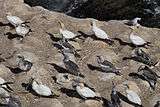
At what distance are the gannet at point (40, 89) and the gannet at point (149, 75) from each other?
1.81m

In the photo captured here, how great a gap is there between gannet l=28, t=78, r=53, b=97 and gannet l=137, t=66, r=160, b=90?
5.94 feet

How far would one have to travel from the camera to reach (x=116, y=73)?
11617 mm

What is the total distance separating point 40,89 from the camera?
10.8 meters

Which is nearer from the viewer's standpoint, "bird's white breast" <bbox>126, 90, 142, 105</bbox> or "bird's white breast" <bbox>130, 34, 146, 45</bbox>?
"bird's white breast" <bbox>126, 90, 142, 105</bbox>

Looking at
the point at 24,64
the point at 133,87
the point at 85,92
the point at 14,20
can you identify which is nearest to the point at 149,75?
the point at 133,87

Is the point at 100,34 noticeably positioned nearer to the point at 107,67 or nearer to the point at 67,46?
the point at 67,46

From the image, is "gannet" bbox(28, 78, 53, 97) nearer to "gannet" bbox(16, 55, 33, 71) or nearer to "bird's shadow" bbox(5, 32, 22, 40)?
"gannet" bbox(16, 55, 33, 71)

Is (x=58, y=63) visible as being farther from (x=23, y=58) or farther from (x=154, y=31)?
(x=154, y=31)

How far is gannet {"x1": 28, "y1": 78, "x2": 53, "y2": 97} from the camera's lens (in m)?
10.7

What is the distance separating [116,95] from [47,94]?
116 centimetres

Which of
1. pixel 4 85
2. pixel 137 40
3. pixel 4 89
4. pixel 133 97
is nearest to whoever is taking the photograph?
pixel 4 89

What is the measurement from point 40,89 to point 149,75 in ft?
6.75

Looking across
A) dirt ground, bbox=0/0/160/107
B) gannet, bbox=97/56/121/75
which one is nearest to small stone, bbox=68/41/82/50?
dirt ground, bbox=0/0/160/107

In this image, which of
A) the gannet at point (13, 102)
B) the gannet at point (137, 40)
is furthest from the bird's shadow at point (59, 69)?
the gannet at point (137, 40)
